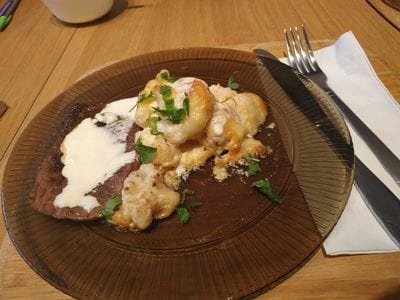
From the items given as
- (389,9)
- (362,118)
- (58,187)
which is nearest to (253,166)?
(362,118)

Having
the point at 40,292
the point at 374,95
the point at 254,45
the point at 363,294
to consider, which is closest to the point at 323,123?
the point at 374,95

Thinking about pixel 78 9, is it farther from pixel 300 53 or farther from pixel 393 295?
pixel 393 295

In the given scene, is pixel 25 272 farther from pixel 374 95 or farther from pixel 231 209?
pixel 374 95

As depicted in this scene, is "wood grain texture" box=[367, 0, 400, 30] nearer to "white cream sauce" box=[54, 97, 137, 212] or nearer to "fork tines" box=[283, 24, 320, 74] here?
"fork tines" box=[283, 24, 320, 74]

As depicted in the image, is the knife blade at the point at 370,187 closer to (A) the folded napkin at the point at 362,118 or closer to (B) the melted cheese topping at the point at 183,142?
(A) the folded napkin at the point at 362,118

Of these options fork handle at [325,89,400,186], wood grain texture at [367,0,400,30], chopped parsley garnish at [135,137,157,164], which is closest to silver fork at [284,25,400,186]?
fork handle at [325,89,400,186]

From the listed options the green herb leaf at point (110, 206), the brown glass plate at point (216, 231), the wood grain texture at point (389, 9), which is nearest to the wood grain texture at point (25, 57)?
the brown glass plate at point (216, 231)
